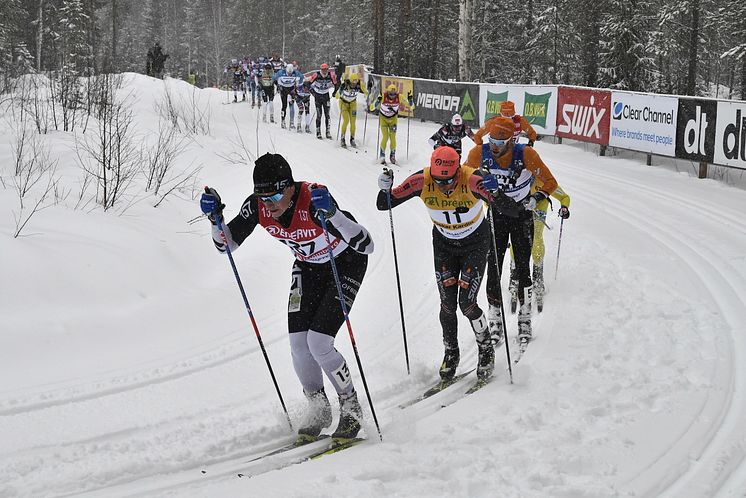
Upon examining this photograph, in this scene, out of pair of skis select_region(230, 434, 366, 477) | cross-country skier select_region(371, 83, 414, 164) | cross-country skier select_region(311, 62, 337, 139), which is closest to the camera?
pair of skis select_region(230, 434, 366, 477)

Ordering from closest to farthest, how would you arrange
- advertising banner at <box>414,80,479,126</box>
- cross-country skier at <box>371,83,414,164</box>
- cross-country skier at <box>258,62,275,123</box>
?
cross-country skier at <box>371,83,414,164</box>, advertising banner at <box>414,80,479,126</box>, cross-country skier at <box>258,62,275,123</box>

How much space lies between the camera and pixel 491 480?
14.7 ft

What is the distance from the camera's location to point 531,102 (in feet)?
64.4

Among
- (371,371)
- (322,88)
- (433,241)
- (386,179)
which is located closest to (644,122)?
(322,88)

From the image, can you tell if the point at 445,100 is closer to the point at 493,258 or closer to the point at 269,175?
the point at 493,258

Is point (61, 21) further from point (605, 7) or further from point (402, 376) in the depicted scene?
point (402, 376)

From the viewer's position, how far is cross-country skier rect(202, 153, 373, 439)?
4.93m

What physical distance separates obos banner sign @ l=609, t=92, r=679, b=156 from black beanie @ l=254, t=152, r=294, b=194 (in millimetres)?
12296

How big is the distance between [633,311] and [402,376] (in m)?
3.00

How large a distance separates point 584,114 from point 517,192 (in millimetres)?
11417

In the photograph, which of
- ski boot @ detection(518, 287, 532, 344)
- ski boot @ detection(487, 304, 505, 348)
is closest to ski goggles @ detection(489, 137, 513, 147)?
ski boot @ detection(518, 287, 532, 344)

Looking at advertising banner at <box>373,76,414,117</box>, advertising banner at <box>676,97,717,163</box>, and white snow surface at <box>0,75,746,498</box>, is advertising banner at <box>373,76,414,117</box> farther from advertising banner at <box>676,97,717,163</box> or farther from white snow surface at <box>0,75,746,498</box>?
white snow surface at <box>0,75,746,498</box>

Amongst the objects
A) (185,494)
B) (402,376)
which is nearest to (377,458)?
(185,494)

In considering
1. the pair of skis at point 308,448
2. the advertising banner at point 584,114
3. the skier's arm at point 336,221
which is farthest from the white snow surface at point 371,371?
the advertising banner at point 584,114
